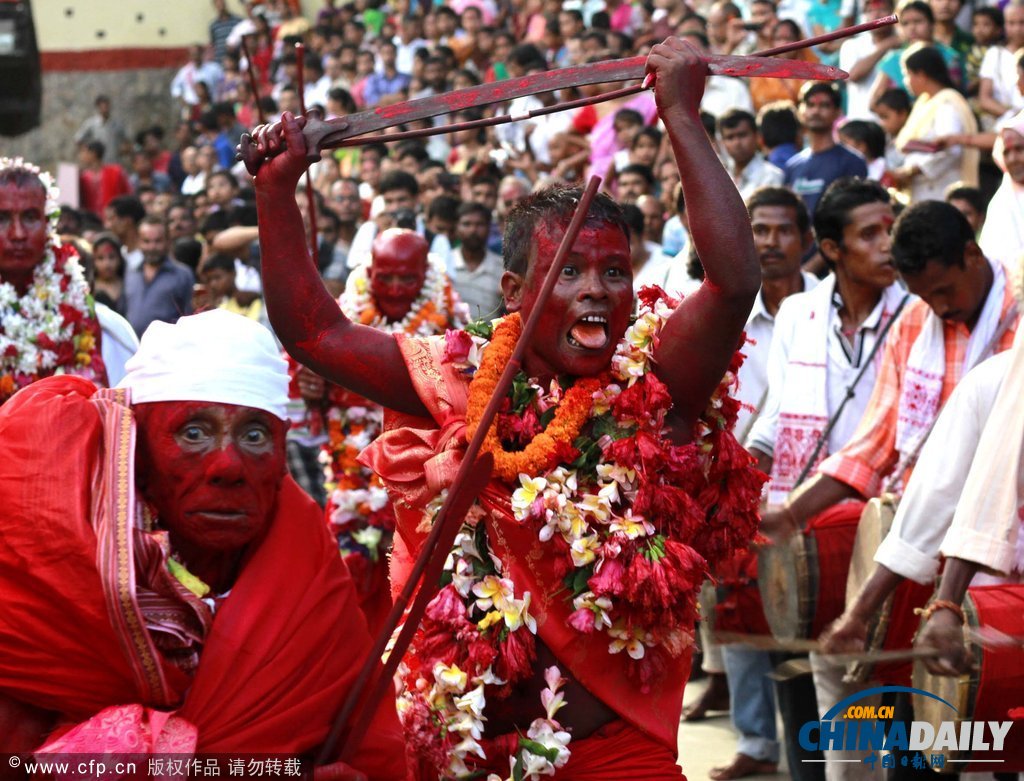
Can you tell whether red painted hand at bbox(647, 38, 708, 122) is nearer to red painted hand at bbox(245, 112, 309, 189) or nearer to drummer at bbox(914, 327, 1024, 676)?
red painted hand at bbox(245, 112, 309, 189)

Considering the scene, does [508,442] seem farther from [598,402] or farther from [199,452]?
[199,452]

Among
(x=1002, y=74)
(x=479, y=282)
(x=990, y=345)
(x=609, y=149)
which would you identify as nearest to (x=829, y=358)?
(x=990, y=345)

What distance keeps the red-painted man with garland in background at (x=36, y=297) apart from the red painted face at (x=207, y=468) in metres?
4.08

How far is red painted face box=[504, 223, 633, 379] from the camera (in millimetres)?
4156

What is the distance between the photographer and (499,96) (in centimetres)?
395

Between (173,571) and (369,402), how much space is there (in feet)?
15.3

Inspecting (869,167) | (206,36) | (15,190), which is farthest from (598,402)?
(206,36)

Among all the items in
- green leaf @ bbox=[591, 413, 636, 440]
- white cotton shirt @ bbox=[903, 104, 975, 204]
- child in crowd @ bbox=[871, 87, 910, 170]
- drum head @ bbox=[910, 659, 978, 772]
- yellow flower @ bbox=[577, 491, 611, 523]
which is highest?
child in crowd @ bbox=[871, 87, 910, 170]

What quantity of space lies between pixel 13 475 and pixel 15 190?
4.55 metres

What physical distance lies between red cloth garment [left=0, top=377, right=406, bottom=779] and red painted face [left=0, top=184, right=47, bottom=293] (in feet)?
13.8

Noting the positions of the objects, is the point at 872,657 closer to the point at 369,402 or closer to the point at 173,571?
the point at 173,571

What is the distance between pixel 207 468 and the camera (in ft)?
11.8

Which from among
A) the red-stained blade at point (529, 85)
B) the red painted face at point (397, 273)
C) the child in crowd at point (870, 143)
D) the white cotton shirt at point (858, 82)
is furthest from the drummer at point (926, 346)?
the white cotton shirt at point (858, 82)

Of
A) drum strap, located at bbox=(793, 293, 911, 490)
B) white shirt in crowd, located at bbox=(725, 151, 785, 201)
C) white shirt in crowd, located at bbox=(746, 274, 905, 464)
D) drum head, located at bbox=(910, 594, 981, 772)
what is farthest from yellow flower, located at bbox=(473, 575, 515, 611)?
white shirt in crowd, located at bbox=(725, 151, 785, 201)
